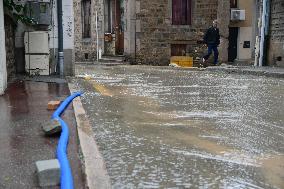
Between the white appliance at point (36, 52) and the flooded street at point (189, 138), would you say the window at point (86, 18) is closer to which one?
the white appliance at point (36, 52)

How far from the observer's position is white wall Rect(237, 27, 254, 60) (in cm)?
2108

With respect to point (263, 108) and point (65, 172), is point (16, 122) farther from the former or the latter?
point (263, 108)

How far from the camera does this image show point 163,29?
1938 cm

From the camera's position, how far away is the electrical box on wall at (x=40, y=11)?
1045cm

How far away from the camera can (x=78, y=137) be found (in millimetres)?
4055

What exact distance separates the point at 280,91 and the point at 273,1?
864cm

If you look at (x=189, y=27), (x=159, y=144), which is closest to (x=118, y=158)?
(x=159, y=144)

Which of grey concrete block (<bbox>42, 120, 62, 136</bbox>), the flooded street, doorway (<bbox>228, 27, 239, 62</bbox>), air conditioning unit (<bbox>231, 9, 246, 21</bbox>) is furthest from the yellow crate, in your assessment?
grey concrete block (<bbox>42, 120, 62, 136</bbox>)

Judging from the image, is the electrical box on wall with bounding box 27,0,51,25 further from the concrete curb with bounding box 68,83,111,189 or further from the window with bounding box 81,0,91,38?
the window with bounding box 81,0,91,38

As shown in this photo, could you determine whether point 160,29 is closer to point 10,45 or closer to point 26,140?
point 10,45

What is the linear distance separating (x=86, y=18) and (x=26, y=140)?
60.9 ft

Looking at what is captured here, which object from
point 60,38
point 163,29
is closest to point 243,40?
point 163,29

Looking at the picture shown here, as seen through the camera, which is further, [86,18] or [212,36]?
[86,18]

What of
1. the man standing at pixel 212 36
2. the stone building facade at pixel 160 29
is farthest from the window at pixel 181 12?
the man standing at pixel 212 36
